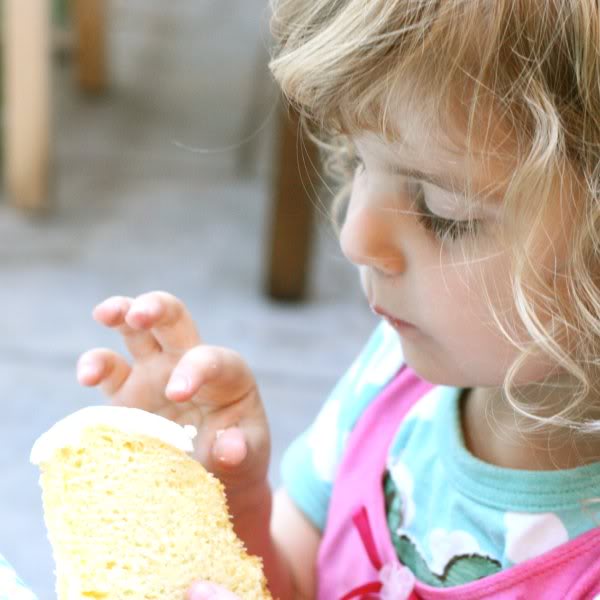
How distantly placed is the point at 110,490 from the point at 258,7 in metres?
2.89

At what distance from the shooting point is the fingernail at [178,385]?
738mm

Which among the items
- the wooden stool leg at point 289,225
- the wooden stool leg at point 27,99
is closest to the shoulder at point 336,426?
the wooden stool leg at point 289,225

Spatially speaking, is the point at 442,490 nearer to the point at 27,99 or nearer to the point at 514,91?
the point at 514,91

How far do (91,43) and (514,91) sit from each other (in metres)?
2.25

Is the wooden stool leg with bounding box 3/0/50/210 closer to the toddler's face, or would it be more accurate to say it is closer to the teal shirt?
the teal shirt

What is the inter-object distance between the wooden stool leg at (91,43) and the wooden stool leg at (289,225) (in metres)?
1.06

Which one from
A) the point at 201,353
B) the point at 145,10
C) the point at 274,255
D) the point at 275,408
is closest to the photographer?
the point at 201,353

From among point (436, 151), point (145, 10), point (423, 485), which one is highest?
point (436, 151)

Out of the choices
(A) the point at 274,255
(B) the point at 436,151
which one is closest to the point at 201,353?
(B) the point at 436,151

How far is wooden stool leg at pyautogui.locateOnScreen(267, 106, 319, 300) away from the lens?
178 centimetres

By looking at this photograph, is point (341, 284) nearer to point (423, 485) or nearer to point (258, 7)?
point (423, 485)

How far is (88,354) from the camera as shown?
816 millimetres

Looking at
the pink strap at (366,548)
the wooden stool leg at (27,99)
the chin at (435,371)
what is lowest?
the wooden stool leg at (27,99)

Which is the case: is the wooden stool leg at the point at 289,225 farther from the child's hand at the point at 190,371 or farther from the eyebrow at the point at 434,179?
the eyebrow at the point at 434,179
